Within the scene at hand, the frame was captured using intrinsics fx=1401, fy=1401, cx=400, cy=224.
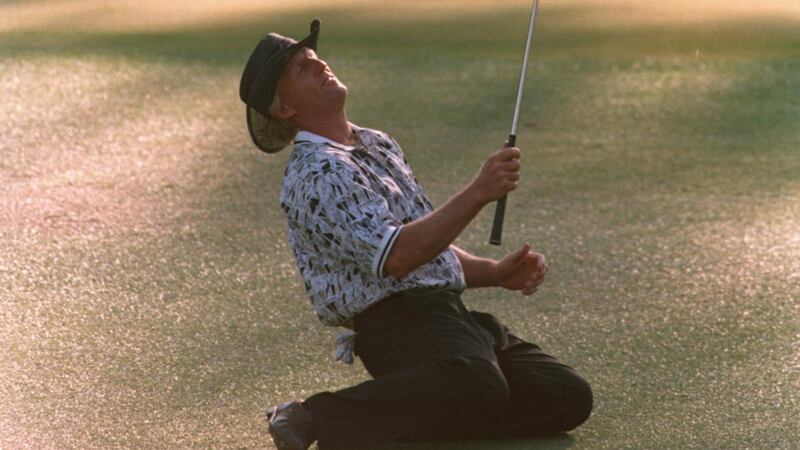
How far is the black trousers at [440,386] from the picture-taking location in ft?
9.00

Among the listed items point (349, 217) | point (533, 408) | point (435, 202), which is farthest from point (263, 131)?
point (435, 202)

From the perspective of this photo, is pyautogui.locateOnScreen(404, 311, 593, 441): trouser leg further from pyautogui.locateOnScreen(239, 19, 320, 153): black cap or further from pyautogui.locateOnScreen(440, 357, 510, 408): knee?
pyautogui.locateOnScreen(239, 19, 320, 153): black cap

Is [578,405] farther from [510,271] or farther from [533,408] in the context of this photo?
[510,271]

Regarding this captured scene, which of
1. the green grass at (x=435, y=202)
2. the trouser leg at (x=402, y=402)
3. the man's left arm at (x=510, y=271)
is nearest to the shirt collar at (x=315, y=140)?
the man's left arm at (x=510, y=271)

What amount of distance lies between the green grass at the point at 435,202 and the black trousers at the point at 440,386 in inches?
3.6

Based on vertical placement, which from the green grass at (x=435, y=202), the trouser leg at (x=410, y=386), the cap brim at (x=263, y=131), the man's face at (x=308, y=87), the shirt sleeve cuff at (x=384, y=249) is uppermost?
the man's face at (x=308, y=87)

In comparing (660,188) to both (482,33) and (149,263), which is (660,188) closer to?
(149,263)

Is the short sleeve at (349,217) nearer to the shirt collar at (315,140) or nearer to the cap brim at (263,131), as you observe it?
the shirt collar at (315,140)

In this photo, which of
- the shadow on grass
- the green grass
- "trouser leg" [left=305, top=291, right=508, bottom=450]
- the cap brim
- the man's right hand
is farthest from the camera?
the green grass

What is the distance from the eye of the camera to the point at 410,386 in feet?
8.98

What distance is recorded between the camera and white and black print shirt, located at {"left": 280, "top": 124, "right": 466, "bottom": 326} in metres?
2.71

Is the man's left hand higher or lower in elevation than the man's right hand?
lower

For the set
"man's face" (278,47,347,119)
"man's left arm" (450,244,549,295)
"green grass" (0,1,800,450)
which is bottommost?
"green grass" (0,1,800,450)

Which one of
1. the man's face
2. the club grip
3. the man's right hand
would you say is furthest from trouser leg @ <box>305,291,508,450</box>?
the man's face
